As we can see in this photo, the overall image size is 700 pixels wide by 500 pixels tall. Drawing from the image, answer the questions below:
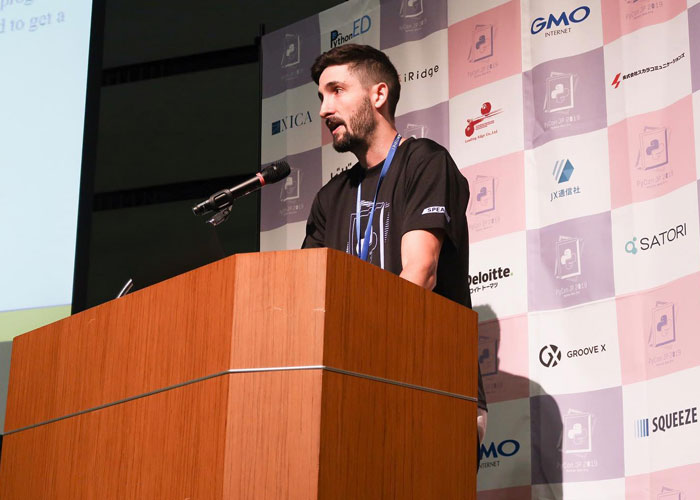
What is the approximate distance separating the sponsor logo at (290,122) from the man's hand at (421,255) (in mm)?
1866

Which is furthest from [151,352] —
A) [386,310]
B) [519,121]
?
[519,121]

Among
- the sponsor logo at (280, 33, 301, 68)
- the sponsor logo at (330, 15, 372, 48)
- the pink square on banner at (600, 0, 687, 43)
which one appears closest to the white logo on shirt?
the pink square on banner at (600, 0, 687, 43)

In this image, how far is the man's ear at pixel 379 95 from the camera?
2.83 m

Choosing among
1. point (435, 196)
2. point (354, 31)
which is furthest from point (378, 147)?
point (354, 31)

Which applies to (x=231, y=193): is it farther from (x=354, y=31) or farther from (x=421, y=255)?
(x=354, y=31)

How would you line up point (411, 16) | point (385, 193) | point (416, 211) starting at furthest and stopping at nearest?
1. point (411, 16)
2. point (385, 193)
3. point (416, 211)

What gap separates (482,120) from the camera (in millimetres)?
3527

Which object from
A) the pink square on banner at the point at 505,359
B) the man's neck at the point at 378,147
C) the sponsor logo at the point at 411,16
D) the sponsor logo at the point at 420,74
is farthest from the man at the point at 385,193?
the sponsor logo at the point at 411,16

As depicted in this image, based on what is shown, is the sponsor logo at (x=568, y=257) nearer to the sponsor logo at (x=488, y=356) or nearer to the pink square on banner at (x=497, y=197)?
the pink square on banner at (x=497, y=197)

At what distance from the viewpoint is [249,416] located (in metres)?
1.64

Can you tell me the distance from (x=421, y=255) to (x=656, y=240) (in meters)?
0.98

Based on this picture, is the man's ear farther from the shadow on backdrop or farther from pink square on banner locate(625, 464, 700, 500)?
pink square on banner locate(625, 464, 700, 500)

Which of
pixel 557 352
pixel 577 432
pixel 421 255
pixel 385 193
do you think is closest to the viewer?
pixel 421 255

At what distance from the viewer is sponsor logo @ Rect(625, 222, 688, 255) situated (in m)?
2.87
